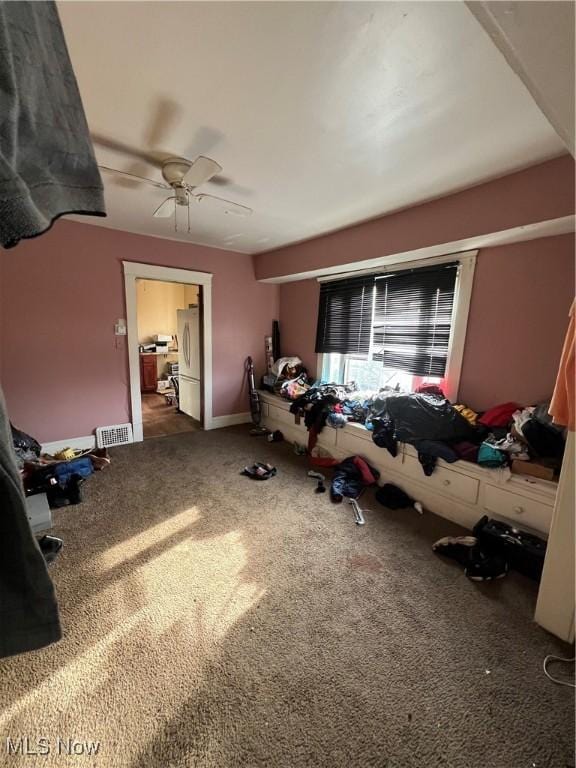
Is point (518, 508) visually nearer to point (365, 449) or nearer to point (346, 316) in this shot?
point (365, 449)

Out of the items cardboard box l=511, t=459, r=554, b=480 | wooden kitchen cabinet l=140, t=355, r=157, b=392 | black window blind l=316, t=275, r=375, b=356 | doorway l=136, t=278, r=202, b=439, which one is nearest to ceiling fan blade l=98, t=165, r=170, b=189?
doorway l=136, t=278, r=202, b=439

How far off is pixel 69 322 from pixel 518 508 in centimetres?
433

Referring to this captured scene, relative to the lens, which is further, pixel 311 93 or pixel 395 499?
pixel 395 499

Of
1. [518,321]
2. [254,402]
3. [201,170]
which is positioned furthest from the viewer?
A: [254,402]

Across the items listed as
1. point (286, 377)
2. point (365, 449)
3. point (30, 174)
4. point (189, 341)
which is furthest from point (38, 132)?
point (189, 341)

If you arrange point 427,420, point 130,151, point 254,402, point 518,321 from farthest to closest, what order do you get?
point 254,402 < point 427,420 < point 518,321 < point 130,151

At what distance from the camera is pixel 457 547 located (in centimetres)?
199

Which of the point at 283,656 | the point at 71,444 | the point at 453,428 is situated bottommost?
the point at 283,656

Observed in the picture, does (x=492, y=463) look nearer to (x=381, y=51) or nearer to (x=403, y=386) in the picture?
(x=403, y=386)

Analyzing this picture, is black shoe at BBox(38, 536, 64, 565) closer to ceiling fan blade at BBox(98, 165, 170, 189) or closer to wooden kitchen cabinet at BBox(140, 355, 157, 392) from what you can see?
ceiling fan blade at BBox(98, 165, 170, 189)

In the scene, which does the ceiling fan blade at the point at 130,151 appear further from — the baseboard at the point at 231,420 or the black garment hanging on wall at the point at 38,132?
the baseboard at the point at 231,420

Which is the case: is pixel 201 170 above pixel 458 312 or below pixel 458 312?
above

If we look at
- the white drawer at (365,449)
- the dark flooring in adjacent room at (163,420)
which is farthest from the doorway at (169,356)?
the white drawer at (365,449)

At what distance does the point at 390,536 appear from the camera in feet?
7.11
